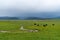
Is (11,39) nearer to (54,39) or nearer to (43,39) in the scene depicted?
(43,39)

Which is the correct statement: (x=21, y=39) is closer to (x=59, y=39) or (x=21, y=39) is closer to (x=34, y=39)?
(x=34, y=39)

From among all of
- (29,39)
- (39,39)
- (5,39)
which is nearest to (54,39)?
(39,39)

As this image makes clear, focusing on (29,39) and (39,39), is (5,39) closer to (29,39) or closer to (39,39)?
(29,39)

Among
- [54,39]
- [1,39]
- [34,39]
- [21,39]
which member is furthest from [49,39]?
[1,39]

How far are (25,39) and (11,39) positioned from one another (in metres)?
2.22

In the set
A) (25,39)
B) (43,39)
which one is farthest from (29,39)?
(43,39)

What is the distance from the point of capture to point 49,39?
25.1m

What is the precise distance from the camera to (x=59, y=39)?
25.2 meters

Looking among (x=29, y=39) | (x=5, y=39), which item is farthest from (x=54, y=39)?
(x=5, y=39)

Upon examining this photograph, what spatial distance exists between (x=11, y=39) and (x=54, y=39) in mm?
6871

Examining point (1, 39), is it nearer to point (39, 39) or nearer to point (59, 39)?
point (39, 39)

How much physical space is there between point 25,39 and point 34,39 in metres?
1.43

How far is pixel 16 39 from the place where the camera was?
24812 mm

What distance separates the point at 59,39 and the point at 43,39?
2.55 meters
